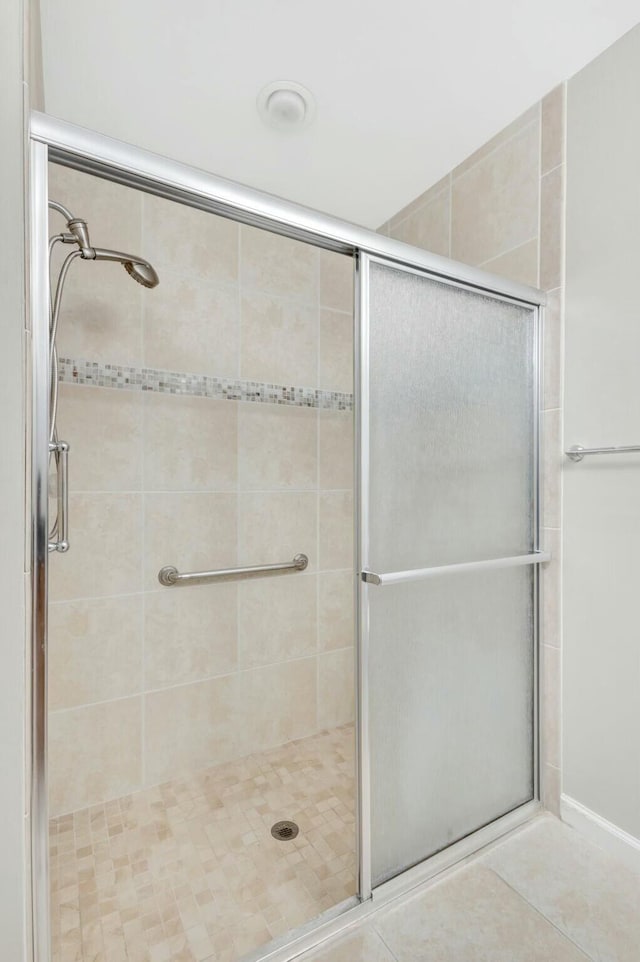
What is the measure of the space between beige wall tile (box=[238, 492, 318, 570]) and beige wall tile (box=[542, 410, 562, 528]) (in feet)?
3.03

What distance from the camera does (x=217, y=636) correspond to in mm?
1908

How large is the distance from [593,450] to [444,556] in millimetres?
518

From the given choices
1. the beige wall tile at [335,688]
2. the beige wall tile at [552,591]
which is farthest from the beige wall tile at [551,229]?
the beige wall tile at [335,688]

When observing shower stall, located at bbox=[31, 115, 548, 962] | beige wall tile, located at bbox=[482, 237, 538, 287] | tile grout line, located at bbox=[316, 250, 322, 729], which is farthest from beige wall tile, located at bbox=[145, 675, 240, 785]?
beige wall tile, located at bbox=[482, 237, 538, 287]

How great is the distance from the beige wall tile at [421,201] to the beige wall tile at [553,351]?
73 cm

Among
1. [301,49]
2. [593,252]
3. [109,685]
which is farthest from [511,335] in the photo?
[109,685]

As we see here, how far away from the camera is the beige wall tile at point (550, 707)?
5.00 feet

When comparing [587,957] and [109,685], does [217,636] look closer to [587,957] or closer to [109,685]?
[109,685]

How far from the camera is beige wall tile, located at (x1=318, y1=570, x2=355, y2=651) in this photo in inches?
84.7

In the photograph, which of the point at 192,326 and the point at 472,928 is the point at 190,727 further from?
the point at 192,326

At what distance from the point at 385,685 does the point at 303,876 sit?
23.5 inches

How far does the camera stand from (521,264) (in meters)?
1.64

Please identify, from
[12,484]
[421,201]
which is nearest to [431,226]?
[421,201]

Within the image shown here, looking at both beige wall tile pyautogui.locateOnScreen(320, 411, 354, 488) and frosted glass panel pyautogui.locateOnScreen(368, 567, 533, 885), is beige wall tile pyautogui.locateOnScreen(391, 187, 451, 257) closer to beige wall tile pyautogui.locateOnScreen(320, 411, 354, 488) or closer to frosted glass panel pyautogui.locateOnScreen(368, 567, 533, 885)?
beige wall tile pyautogui.locateOnScreen(320, 411, 354, 488)
